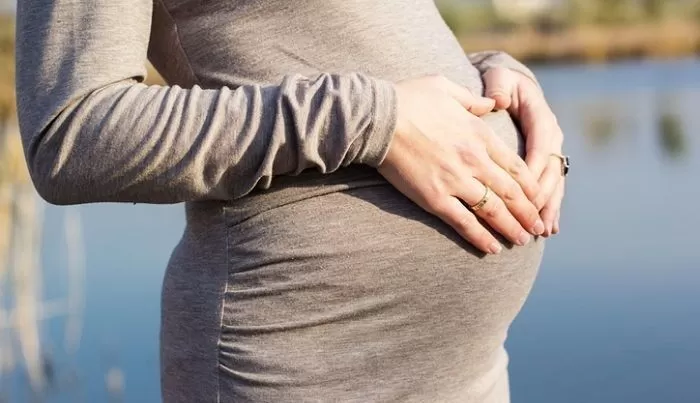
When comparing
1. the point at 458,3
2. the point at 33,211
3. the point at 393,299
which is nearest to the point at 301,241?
the point at 393,299

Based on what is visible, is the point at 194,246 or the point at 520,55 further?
the point at 520,55

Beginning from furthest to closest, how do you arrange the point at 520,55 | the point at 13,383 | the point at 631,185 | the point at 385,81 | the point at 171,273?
the point at 520,55 < the point at 631,185 < the point at 13,383 < the point at 171,273 < the point at 385,81

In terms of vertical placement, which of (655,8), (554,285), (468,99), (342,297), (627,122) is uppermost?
(468,99)

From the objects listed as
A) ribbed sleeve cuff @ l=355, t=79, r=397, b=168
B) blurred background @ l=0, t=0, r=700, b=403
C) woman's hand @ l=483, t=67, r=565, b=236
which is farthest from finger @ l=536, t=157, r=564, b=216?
blurred background @ l=0, t=0, r=700, b=403

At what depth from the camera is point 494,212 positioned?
3.01 feet

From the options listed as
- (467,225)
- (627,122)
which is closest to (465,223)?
(467,225)

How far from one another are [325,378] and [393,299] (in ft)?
0.30

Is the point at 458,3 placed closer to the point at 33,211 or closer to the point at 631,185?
the point at 631,185

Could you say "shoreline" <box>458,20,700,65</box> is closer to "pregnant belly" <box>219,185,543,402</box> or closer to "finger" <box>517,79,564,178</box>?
"finger" <box>517,79,564,178</box>

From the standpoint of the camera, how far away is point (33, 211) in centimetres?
308

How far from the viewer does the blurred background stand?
11.5 feet

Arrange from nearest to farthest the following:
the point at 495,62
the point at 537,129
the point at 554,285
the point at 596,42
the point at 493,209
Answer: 1. the point at 493,209
2. the point at 537,129
3. the point at 495,62
4. the point at 554,285
5. the point at 596,42

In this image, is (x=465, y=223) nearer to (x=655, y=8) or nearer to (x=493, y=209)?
(x=493, y=209)

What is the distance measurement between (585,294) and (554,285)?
205 mm
